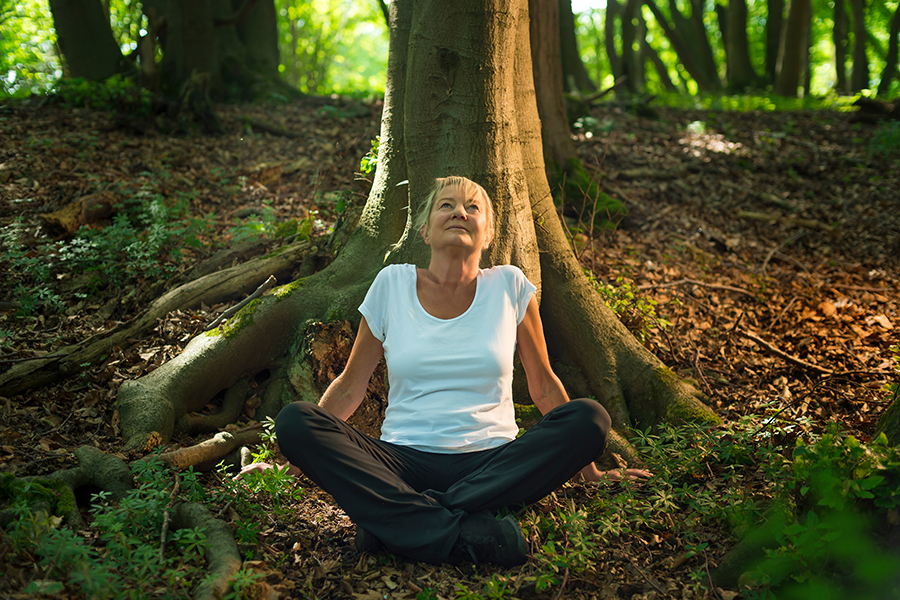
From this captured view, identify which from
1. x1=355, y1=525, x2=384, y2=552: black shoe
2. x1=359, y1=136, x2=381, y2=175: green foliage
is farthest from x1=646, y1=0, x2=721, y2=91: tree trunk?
x1=355, y1=525, x2=384, y2=552: black shoe

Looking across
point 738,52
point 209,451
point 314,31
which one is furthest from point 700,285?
point 314,31

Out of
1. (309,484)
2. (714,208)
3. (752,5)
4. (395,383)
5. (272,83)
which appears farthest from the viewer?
(752,5)

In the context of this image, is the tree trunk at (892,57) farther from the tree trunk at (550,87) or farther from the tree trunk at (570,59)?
the tree trunk at (550,87)

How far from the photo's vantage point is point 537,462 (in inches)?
106

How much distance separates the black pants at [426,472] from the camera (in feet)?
8.45

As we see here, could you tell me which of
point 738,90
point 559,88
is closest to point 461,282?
point 559,88

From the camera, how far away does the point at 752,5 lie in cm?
2500

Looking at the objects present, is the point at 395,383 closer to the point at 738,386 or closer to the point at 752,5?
the point at 738,386

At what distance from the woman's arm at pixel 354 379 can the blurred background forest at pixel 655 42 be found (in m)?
5.24

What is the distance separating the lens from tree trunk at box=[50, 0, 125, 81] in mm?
8969

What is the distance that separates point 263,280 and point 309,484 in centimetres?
199

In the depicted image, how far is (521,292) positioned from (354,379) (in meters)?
1.05

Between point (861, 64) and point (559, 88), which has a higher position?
point (861, 64)

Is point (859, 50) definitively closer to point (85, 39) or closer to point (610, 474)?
point (610, 474)
